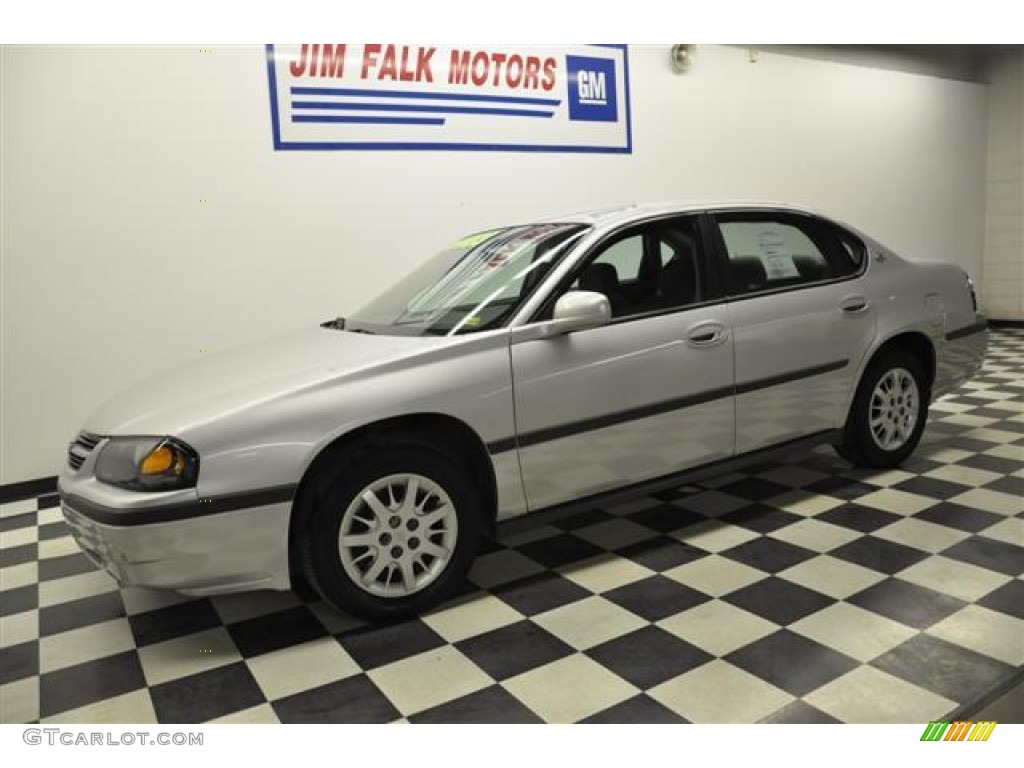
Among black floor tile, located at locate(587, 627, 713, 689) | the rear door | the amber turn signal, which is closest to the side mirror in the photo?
the rear door

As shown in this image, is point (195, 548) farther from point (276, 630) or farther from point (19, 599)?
point (19, 599)

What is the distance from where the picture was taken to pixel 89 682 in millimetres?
2105

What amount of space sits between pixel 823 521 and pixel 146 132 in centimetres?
383

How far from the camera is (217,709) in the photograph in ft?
6.31

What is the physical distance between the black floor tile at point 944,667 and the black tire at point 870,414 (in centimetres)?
145

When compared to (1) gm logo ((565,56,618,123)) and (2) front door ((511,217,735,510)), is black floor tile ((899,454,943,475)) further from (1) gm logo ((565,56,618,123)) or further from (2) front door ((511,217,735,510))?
(1) gm logo ((565,56,618,123))

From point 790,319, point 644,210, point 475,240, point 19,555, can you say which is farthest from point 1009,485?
point 19,555

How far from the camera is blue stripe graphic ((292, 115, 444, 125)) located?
4434 mm

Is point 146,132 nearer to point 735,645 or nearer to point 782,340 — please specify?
point 782,340

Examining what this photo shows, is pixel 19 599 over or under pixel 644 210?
under

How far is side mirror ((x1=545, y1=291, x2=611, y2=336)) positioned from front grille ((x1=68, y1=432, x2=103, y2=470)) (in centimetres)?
144

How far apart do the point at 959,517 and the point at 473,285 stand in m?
2.06
